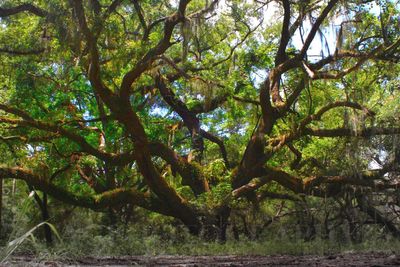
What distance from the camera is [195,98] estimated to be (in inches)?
505

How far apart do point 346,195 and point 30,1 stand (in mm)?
8840

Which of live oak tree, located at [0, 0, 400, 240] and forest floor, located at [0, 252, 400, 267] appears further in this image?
live oak tree, located at [0, 0, 400, 240]

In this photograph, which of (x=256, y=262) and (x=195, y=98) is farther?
(x=195, y=98)

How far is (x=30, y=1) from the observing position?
10539mm

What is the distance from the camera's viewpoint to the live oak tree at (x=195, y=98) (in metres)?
9.54

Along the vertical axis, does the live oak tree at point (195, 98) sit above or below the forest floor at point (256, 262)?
above

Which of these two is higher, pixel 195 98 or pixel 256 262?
pixel 195 98

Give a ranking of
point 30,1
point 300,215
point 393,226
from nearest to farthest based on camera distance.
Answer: point 30,1 < point 393,226 < point 300,215

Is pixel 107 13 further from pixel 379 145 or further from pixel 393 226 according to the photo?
pixel 393 226

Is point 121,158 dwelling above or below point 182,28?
below

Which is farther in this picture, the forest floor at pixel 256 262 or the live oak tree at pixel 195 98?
the live oak tree at pixel 195 98

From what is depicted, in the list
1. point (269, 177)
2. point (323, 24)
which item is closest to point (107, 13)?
point (323, 24)

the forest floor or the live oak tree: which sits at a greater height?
the live oak tree

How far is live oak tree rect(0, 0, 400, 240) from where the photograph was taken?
376 inches
